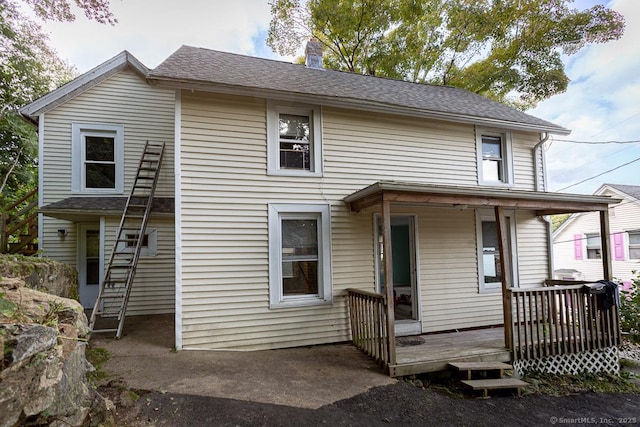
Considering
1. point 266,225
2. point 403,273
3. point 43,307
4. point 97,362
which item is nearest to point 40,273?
point 97,362

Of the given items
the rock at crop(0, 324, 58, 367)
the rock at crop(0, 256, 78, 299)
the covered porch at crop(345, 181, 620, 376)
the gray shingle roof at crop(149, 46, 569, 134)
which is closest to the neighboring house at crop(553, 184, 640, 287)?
the covered porch at crop(345, 181, 620, 376)

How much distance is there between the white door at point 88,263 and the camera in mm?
8000

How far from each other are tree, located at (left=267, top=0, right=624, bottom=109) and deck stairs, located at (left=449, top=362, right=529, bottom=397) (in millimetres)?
13976

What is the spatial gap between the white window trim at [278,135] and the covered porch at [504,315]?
1012mm

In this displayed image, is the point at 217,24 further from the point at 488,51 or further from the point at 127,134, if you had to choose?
the point at 488,51

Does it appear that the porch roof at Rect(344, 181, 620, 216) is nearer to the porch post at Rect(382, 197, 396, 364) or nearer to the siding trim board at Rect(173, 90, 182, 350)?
the porch post at Rect(382, 197, 396, 364)

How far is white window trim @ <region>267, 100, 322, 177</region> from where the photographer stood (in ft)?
19.1

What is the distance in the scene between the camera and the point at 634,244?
13906 mm

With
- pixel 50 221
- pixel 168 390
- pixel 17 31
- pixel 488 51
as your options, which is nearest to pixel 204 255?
pixel 168 390

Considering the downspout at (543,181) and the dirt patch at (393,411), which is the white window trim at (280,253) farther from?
the downspout at (543,181)

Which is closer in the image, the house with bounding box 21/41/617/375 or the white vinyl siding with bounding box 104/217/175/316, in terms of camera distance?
the house with bounding box 21/41/617/375

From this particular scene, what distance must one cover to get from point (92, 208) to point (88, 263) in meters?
1.89

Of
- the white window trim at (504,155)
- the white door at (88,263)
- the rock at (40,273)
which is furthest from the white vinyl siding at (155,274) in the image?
the white window trim at (504,155)

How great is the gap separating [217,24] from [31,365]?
38.7ft
